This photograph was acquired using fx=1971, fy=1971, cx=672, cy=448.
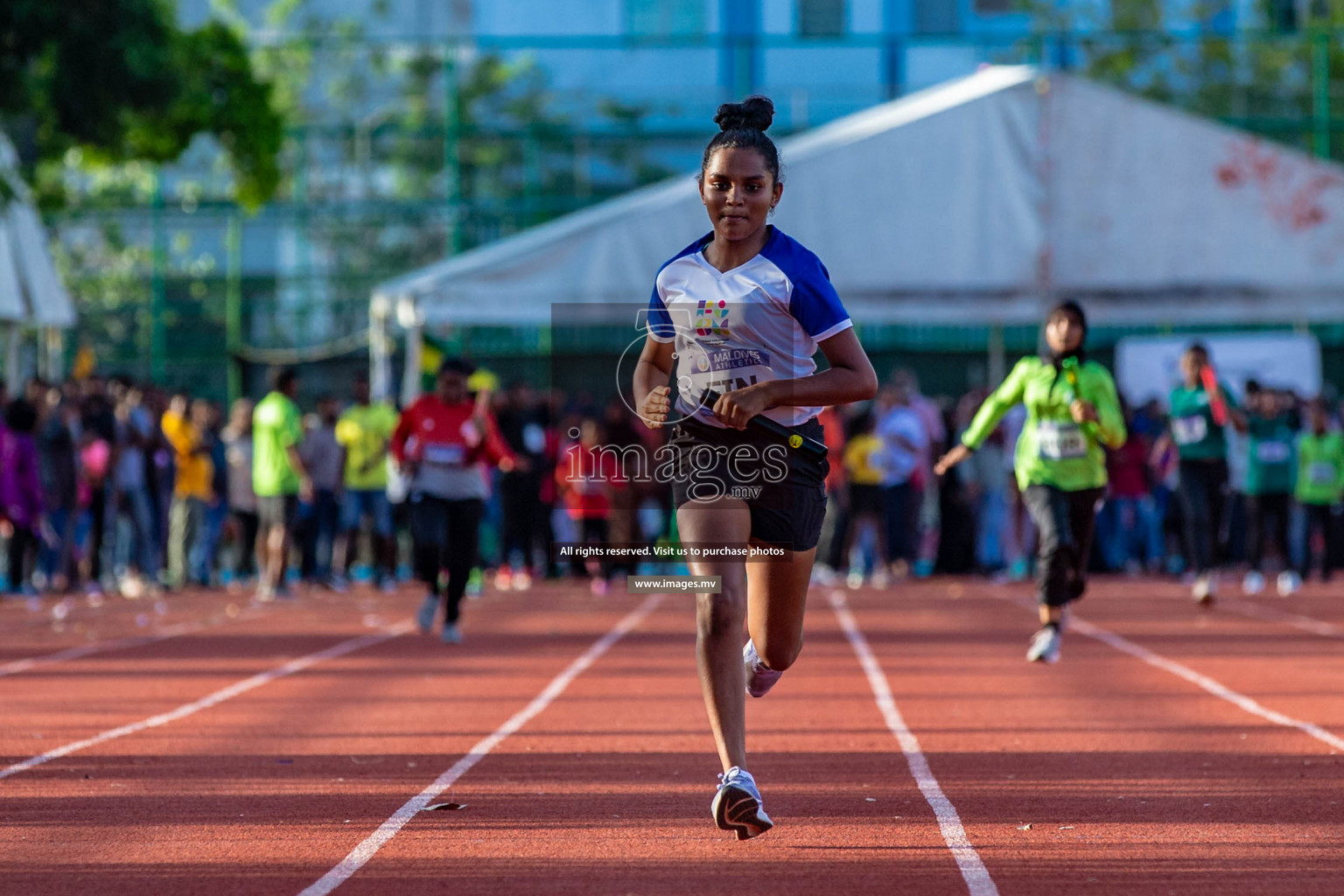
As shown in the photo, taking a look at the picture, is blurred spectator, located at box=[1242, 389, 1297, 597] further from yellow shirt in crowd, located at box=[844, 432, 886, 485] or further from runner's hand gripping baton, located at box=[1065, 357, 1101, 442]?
runner's hand gripping baton, located at box=[1065, 357, 1101, 442]

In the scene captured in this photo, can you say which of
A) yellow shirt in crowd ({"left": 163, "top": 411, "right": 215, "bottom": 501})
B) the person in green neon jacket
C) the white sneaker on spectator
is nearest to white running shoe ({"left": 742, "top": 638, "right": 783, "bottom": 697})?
the person in green neon jacket

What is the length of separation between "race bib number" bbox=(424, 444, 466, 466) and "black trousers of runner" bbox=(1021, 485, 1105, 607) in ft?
14.4

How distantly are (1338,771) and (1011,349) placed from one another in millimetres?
19394

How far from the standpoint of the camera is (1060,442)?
37.2 feet

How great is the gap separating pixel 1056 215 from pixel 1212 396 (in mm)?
2449

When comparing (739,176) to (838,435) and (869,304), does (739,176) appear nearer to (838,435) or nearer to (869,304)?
(869,304)

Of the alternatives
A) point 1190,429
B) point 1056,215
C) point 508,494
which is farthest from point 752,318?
point 508,494

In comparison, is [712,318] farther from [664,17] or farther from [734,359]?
[664,17]

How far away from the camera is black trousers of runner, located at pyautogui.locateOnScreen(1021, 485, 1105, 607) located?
11.3m

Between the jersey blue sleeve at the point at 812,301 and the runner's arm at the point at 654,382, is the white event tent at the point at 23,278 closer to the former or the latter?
the runner's arm at the point at 654,382

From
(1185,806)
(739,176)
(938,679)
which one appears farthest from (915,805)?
(938,679)

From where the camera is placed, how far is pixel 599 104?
28.0 metres

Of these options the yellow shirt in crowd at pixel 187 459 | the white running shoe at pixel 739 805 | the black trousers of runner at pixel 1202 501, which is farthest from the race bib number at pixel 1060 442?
the yellow shirt in crowd at pixel 187 459

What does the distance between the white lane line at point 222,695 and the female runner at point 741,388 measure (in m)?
3.33
